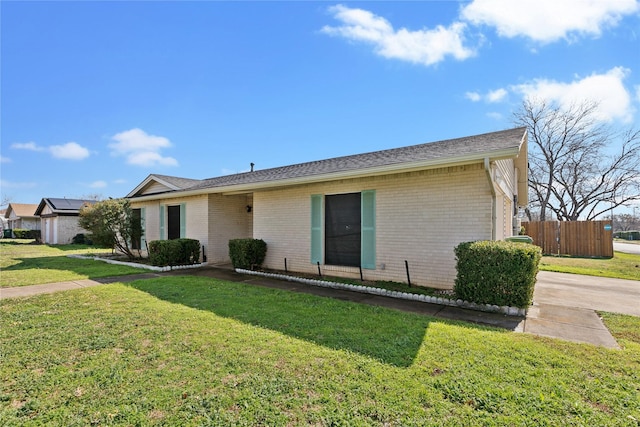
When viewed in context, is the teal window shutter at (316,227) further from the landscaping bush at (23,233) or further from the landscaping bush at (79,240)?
the landscaping bush at (23,233)

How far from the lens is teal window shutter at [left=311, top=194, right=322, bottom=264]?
8.66m

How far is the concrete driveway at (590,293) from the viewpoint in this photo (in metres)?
5.69

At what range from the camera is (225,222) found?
11.7 meters

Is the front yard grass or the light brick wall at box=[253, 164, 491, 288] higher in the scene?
the light brick wall at box=[253, 164, 491, 288]

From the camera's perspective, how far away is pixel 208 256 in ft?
36.7

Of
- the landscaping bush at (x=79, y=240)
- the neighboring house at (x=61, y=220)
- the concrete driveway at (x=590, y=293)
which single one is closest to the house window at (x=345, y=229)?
the concrete driveway at (x=590, y=293)

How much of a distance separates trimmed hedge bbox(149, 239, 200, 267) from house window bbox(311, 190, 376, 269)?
483 centimetres

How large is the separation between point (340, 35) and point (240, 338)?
32.4ft

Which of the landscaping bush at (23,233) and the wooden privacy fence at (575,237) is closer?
the wooden privacy fence at (575,237)

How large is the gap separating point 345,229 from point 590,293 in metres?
5.60

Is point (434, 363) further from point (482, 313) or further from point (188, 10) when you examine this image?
point (188, 10)

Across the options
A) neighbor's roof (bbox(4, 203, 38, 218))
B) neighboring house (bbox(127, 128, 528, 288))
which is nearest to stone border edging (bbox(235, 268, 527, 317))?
neighboring house (bbox(127, 128, 528, 288))

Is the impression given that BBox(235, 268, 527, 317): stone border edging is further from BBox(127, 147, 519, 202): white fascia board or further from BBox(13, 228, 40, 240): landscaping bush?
BBox(13, 228, 40, 240): landscaping bush

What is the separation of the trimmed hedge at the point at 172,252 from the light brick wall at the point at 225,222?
69 cm
